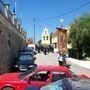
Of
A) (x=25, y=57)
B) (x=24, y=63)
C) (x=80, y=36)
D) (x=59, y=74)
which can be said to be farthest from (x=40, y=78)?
(x=80, y=36)

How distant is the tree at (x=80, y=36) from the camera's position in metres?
62.0

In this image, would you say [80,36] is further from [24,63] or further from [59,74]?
[59,74]

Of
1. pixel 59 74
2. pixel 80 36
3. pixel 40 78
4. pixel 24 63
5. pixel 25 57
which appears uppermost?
pixel 80 36

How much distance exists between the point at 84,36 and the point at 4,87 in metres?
48.5

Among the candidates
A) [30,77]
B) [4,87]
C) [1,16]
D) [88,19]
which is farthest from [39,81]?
[88,19]

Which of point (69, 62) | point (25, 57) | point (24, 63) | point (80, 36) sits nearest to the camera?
point (24, 63)

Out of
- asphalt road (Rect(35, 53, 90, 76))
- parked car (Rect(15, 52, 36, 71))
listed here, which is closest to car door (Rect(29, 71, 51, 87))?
parked car (Rect(15, 52, 36, 71))

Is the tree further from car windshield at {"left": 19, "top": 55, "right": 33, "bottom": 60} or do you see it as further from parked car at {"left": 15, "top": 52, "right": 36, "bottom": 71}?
parked car at {"left": 15, "top": 52, "right": 36, "bottom": 71}

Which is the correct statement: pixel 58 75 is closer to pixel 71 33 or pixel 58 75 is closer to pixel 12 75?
pixel 12 75

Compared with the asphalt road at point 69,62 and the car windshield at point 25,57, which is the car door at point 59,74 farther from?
the car windshield at point 25,57

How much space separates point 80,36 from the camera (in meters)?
62.0

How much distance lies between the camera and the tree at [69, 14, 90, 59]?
62.0 metres

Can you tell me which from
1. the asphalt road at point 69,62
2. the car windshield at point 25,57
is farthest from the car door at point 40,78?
the car windshield at point 25,57

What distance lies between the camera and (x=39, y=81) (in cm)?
1402
